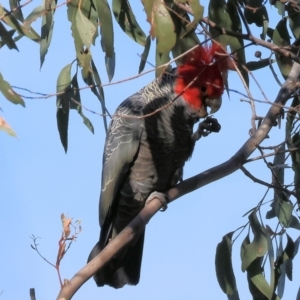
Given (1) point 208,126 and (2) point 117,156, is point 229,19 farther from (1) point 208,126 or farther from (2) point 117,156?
(2) point 117,156

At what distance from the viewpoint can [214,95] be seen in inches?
85.4

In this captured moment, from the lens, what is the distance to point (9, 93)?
1.12m

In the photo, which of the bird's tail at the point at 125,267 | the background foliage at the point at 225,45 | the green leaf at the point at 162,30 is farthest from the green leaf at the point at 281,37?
the bird's tail at the point at 125,267

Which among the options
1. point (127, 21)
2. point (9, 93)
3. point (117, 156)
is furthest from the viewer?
point (117, 156)

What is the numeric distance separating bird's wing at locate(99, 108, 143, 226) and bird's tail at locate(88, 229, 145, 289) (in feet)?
0.61

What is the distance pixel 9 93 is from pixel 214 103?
1.18m

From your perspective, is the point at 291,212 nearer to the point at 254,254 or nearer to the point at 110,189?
the point at 254,254

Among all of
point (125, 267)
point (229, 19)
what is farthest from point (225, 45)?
point (125, 267)

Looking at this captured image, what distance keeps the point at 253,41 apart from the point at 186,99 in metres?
0.97

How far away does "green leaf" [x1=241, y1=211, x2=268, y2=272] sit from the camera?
1985 millimetres

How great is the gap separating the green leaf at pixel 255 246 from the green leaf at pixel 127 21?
74cm

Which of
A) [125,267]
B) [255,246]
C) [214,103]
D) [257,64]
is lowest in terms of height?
[255,246]

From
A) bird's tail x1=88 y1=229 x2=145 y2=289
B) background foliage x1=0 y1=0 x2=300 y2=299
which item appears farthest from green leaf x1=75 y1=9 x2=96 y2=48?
bird's tail x1=88 y1=229 x2=145 y2=289

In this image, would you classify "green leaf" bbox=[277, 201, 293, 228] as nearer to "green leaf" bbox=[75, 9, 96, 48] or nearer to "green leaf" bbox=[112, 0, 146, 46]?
"green leaf" bbox=[112, 0, 146, 46]
